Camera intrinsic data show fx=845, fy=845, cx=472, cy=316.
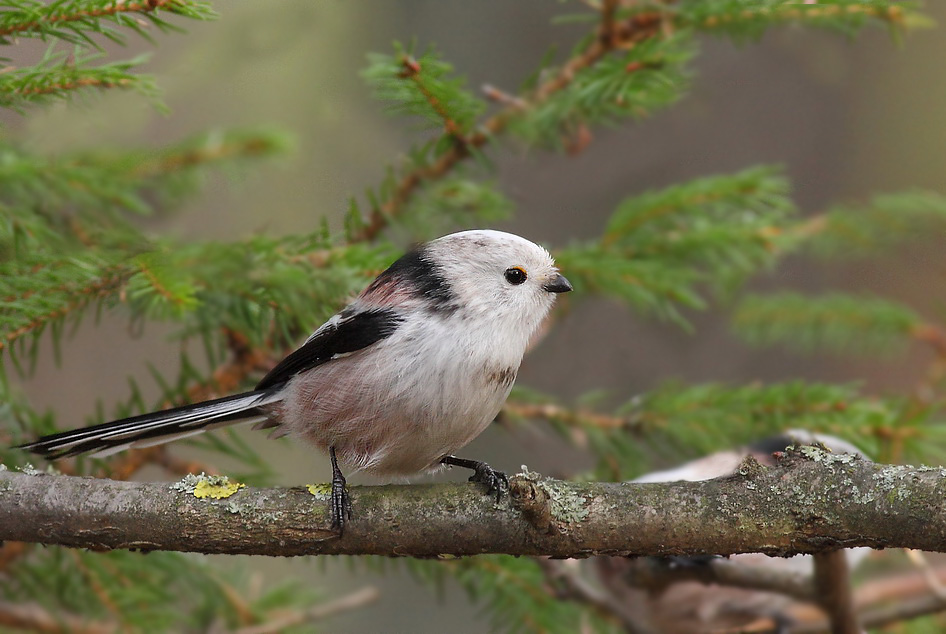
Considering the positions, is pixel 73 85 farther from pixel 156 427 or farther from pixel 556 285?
pixel 556 285

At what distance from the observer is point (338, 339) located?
1639 millimetres

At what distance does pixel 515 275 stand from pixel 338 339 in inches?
14.5

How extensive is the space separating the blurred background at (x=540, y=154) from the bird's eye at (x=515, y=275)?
0.63 metres

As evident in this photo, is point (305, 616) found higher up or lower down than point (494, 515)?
lower down

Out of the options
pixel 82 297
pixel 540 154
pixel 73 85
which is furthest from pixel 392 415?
pixel 540 154

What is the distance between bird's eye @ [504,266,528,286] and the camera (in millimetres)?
1669

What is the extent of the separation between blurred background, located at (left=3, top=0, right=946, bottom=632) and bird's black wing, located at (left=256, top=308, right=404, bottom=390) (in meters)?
0.76

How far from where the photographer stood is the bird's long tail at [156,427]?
1487 millimetres

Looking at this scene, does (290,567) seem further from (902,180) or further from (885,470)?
(902,180)

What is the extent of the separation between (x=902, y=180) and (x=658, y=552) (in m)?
3.53

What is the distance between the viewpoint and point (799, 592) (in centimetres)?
173

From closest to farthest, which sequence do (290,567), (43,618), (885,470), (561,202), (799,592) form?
(885,470) → (799,592) → (43,618) → (561,202) → (290,567)

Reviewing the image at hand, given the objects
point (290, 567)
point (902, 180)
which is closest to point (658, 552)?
point (290, 567)

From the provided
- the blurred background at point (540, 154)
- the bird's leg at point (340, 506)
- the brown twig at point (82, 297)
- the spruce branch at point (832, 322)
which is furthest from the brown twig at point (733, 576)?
the brown twig at point (82, 297)
